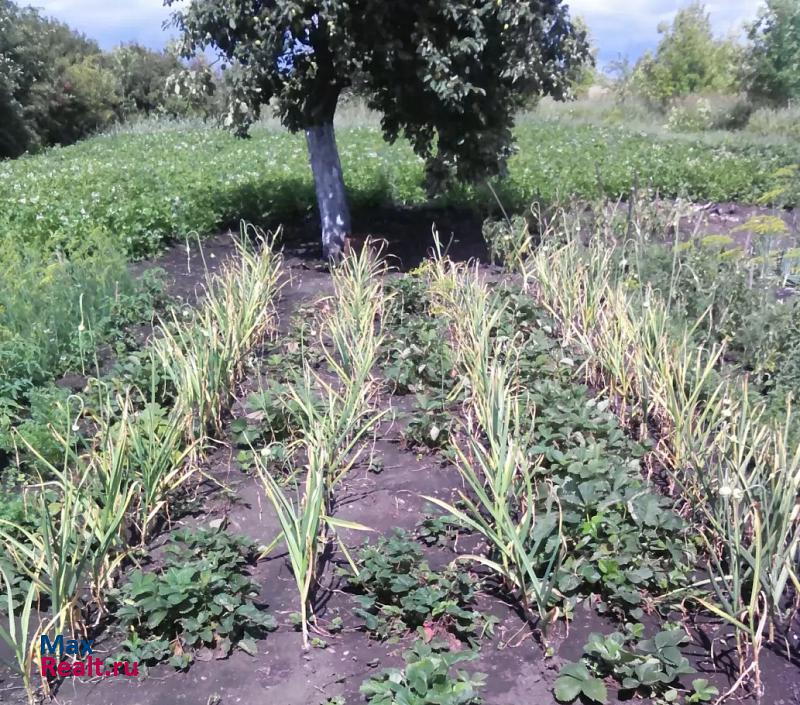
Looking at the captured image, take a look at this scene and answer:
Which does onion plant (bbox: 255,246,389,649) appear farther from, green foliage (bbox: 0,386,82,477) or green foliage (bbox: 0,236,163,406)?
green foliage (bbox: 0,236,163,406)

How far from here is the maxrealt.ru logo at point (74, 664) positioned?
2.18m

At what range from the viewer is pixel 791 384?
12.6 ft

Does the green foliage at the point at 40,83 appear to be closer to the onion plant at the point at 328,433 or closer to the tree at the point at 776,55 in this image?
the onion plant at the point at 328,433

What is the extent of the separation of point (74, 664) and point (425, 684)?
105 cm

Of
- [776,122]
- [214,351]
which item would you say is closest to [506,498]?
[214,351]

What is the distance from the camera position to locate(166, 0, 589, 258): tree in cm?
538

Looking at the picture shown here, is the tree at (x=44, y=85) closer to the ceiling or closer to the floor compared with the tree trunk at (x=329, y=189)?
closer to the ceiling

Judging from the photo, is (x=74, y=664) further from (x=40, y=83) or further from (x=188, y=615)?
(x=40, y=83)

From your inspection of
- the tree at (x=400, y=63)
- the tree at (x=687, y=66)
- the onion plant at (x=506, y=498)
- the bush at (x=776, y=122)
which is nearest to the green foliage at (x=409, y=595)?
the onion plant at (x=506, y=498)

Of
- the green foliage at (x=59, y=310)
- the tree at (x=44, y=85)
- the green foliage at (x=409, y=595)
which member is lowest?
the green foliage at (x=409, y=595)

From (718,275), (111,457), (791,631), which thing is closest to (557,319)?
(718,275)

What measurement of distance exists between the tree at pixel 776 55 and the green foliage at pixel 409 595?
19.4m

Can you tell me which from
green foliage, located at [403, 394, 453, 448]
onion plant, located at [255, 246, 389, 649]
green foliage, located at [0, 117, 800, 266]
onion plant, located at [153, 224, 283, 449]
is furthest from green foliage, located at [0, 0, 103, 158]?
green foliage, located at [403, 394, 453, 448]

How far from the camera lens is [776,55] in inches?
779
